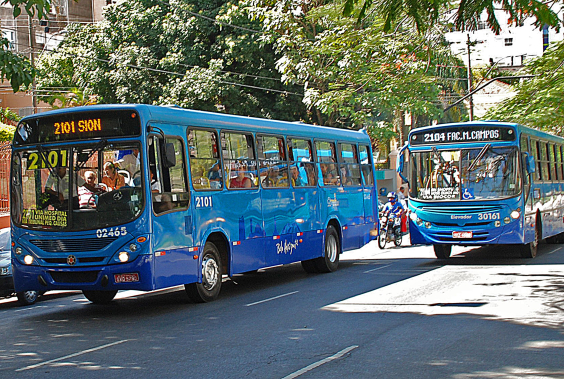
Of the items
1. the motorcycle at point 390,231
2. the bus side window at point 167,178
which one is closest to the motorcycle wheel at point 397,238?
the motorcycle at point 390,231

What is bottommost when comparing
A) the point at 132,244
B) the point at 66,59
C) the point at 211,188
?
the point at 132,244

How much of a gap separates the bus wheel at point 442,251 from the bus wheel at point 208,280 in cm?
747

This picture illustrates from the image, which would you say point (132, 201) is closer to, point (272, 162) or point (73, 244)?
point (73, 244)

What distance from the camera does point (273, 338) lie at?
8719 millimetres

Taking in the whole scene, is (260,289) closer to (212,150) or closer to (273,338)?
(212,150)

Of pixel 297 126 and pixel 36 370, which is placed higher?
pixel 297 126

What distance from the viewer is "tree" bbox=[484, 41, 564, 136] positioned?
52.2 feet

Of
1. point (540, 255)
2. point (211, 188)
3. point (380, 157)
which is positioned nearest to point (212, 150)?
point (211, 188)

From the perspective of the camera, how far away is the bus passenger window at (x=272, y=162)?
14227mm

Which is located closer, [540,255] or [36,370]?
[36,370]

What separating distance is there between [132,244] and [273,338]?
301 cm

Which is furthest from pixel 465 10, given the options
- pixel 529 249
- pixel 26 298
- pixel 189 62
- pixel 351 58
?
pixel 189 62

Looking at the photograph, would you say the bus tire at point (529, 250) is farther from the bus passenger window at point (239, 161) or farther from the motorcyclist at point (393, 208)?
the bus passenger window at point (239, 161)

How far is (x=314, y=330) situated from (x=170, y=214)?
129 inches
